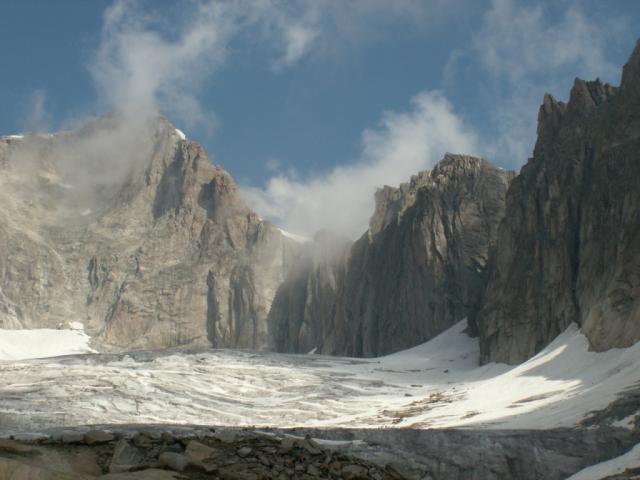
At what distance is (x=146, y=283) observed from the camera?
516 ft

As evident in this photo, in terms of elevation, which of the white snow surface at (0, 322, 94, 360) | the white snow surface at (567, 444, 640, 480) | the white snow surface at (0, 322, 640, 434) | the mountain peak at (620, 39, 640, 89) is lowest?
the white snow surface at (567, 444, 640, 480)

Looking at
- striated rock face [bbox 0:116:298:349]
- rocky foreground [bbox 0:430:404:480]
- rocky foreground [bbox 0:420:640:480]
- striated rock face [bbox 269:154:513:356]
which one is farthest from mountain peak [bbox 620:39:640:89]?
striated rock face [bbox 0:116:298:349]

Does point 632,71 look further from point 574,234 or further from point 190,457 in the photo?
point 190,457

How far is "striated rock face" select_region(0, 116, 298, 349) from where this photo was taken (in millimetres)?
153500

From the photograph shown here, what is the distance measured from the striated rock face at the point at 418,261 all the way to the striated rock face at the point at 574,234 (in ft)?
51.8

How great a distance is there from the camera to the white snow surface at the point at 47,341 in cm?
13788

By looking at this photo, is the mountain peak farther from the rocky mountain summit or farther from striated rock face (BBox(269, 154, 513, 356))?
striated rock face (BBox(269, 154, 513, 356))

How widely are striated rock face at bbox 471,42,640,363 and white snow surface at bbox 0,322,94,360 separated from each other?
257ft

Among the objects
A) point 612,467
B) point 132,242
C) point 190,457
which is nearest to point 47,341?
point 132,242

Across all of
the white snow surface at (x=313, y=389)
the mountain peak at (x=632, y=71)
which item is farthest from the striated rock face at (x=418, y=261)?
the mountain peak at (x=632, y=71)

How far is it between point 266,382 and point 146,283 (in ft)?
277

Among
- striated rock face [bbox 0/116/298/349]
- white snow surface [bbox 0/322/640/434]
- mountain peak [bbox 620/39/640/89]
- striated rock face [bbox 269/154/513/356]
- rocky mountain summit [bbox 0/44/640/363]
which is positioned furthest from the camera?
striated rock face [bbox 0/116/298/349]

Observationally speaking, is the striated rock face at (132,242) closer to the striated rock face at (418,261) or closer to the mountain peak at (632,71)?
the striated rock face at (418,261)

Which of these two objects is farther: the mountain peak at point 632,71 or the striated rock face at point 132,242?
the striated rock face at point 132,242
